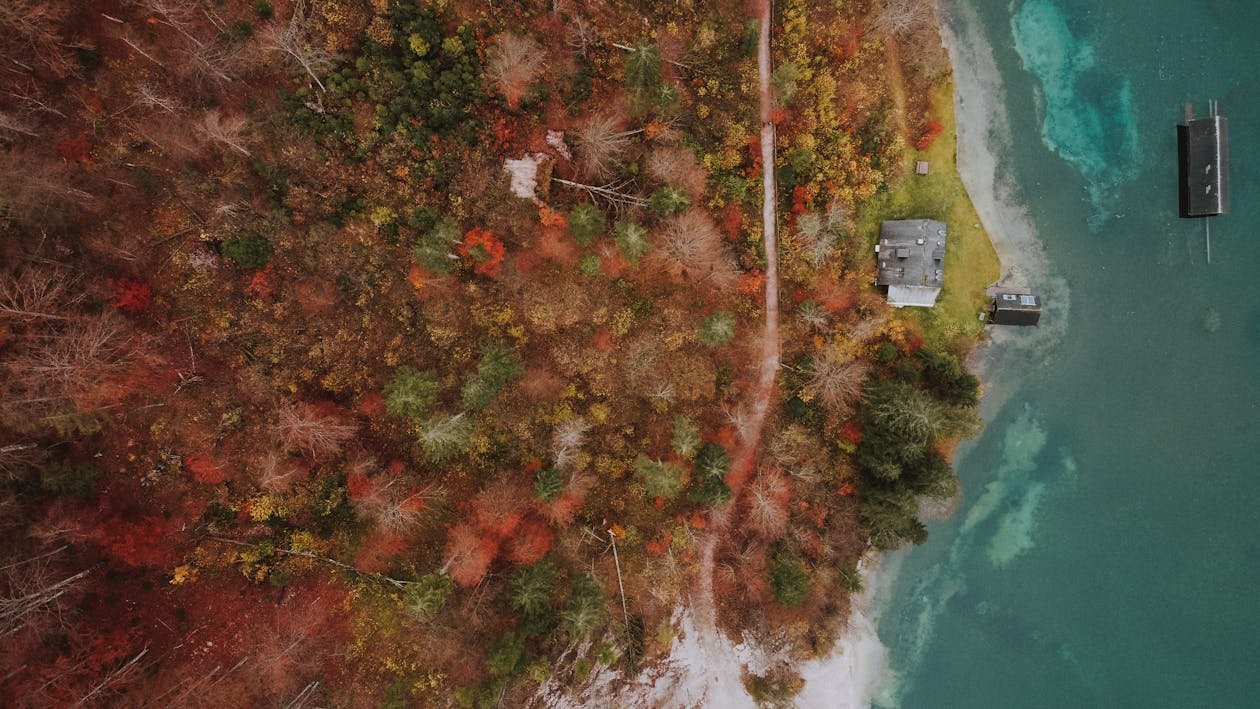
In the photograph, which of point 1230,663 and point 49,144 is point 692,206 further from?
point 1230,663

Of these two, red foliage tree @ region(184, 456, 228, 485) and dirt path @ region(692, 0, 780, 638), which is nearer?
red foliage tree @ region(184, 456, 228, 485)

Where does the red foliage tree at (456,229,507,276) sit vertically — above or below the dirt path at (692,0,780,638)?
above

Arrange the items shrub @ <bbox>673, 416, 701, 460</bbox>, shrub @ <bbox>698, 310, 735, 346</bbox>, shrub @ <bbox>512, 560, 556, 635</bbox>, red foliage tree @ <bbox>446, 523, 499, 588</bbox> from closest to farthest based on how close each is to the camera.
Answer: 1. shrub @ <bbox>512, 560, 556, 635</bbox>
2. red foliage tree @ <bbox>446, 523, 499, 588</bbox>
3. shrub @ <bbox>673, 416, 701, 460</bbox>
4. shrub @ <bbox>698, 310, 735, 346</bbox>

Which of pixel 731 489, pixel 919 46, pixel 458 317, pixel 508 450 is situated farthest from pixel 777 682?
pixel 919 46

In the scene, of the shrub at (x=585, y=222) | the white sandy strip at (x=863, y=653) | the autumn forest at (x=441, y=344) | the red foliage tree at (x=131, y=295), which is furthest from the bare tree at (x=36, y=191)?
the white sandy strip at (x=863, y=653)

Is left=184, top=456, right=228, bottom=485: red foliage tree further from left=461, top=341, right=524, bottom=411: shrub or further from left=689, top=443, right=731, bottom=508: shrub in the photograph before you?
left=689, top=443, right=731, bottom=508: shrub

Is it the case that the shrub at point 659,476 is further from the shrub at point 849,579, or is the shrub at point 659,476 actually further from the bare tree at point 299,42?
the bare tree at point 299,42

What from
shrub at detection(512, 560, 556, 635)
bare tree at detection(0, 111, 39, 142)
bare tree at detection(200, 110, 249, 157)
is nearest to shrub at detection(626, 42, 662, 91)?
bare tree at detection(200, 110, 249, 157)

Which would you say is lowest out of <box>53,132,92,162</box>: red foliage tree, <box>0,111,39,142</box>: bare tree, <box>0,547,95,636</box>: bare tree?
<box>0,547,95,636</box>: bare tree
